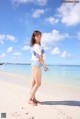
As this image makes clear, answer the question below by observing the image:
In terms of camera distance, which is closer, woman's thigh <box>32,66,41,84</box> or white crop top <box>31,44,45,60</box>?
white crop top <box>31,44,45,60</box>

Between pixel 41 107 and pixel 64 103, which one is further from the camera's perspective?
→ pixel 64 103

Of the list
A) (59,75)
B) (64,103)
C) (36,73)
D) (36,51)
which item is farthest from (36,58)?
(59,75)

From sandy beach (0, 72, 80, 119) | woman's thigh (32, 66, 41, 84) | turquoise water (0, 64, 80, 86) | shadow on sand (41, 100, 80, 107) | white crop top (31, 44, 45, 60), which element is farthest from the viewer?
turquoise water (0, 64, 80, 86)

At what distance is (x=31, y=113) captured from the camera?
4.46 meters

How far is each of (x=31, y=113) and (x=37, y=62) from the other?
0.99 metres

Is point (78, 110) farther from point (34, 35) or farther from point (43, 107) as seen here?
point (34, 35)

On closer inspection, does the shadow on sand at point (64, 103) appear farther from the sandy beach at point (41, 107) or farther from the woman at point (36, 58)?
the woman at point (36, 58)

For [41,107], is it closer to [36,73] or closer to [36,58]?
[36,73]

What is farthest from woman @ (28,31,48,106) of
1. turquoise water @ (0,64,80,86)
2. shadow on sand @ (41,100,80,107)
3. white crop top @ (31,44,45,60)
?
turquoise water @ (0,64,80,86)

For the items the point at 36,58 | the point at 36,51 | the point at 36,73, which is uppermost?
the point at 36,51

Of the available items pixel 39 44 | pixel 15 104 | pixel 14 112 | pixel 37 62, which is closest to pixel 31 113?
pixel 14 112

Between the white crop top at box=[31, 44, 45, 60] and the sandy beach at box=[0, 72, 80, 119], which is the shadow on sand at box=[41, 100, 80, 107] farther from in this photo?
the white crop top at box=[31, 44, 45, 60]

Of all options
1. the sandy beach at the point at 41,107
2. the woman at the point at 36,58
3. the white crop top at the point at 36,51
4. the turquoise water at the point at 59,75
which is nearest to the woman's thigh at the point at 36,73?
the woman at the point at 36,58

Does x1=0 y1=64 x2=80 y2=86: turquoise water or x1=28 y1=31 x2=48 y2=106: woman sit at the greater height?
x1=28 y1=31 x2=48 y2=106: woman
